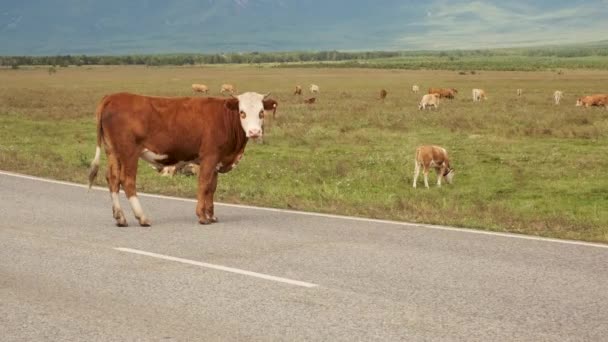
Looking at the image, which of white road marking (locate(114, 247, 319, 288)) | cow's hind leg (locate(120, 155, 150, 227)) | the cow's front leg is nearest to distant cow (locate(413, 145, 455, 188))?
the cow's front leg

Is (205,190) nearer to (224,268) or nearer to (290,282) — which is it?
(224,268)

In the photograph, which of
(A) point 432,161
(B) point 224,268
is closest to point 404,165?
(A) point 432,161

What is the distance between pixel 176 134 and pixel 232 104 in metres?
0.80

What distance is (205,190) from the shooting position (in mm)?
12797

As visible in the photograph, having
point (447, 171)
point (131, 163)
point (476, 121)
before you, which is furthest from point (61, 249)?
point (476, 121)

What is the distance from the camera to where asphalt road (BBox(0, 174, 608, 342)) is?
7.45 m

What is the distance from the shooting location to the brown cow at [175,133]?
495 inches

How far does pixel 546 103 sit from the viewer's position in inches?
2319

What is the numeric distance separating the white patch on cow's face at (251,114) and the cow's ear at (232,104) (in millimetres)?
63

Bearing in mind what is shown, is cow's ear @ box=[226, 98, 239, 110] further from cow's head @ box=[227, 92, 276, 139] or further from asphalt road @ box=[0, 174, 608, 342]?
asphalt road @ box=[0, 174, 608, 342]

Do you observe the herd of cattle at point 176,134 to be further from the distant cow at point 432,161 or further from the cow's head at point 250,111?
the distant cow at point 432,161

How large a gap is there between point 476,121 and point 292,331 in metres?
33.8

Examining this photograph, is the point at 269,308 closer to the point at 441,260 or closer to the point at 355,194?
the point at 441,260

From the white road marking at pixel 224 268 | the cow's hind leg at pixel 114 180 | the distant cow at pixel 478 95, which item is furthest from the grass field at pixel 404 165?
the distant cow at pixel 478 95
